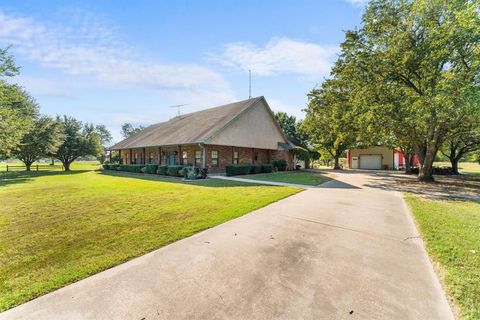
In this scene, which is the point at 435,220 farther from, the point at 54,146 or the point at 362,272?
the point at 54,146

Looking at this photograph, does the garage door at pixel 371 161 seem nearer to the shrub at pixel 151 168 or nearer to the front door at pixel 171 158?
the front door at pixel 171 158

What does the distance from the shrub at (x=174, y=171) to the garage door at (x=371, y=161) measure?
33490 millimetres

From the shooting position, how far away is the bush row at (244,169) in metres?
18.8

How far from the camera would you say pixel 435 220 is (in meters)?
6.38

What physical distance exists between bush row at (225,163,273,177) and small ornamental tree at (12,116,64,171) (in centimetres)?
2199

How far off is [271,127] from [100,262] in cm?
2318

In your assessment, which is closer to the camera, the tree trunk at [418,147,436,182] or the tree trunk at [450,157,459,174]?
the tree trunk at [418,147,436,182]

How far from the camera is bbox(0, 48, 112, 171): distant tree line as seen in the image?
15.6 metres

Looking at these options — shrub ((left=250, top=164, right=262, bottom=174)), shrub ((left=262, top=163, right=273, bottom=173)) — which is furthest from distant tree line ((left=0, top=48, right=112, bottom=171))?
shrub ((left=262, top=163, right=273, bottom=173))

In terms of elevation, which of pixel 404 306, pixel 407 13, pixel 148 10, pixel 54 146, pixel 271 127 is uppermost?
pixel 407 13

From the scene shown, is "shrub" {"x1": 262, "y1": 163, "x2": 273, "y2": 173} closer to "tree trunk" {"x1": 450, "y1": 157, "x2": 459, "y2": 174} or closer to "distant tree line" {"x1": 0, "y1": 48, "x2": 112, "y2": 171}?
"distant tree line" {"x1": 0, "y1": 48, "x2": 112, "y2": 171}

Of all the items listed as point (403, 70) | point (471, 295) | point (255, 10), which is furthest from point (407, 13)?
point (471, 295)

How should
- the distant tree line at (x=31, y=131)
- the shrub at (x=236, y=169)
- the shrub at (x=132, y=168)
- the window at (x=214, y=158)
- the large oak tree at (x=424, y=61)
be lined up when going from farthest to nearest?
1. the shrub at (x=132, y=168)
2. the window at (x=214, y=158)
3. the shrub at (x=236, y=169)
4. the distant tree line at (x=31, y=131)
5. the large oak tree at (x=424, y=61)

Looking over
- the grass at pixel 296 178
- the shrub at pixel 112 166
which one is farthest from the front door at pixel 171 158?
the shrub at pixel 112 166
